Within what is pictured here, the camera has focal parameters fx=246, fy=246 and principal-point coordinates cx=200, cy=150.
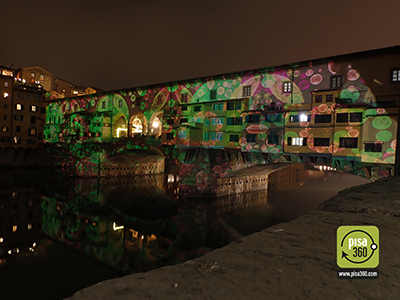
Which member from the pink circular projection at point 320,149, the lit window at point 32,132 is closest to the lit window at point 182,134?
the pink circular projection at point 320,149

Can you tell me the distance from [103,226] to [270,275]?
68.6 ft

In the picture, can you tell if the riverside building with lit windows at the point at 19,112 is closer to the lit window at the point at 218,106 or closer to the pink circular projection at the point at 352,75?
the lit window at the point at 218,106

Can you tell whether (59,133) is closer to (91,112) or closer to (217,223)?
(91,112)

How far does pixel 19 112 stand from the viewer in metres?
47.0

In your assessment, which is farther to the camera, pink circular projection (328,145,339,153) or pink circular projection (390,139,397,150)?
pink circular projection (328,145,339,153)

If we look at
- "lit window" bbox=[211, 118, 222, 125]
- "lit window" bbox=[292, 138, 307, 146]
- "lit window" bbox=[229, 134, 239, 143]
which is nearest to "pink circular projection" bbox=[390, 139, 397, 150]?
"lit window" bbox=[292, 138, 307, 146]

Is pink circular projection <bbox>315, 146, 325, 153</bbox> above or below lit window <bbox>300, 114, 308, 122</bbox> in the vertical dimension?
below

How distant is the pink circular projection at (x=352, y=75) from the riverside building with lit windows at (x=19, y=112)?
174 ft

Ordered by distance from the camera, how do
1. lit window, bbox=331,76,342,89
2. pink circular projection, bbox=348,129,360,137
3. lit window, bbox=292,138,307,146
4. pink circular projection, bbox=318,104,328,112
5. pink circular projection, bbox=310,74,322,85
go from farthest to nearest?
lit window, bbox=292,138,307,146
pink circular projection, bbox=310,74,322,85
pink circular projection, bbox=318,104,328,112
lit window, bbox=331,76,342,89
pink circular projection, bbox=348,129,360,137

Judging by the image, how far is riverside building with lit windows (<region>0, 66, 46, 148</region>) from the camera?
1772 inches

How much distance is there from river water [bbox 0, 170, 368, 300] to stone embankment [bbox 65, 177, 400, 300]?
39.5ft

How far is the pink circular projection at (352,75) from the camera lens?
55.1ft

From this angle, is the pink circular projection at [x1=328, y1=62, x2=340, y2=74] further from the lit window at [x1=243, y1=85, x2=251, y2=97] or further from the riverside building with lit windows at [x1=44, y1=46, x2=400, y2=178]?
the lit window at [x1=243, y1=85, x2=251, y2=97]

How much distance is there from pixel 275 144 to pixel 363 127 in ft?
20.7
